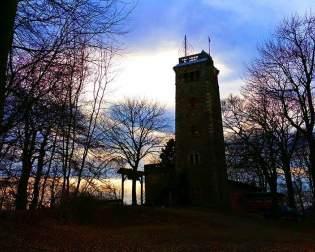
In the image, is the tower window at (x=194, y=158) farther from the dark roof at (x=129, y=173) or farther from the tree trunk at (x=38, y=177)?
the tree trunk at (x=38, y=177)

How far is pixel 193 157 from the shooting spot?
42531mm

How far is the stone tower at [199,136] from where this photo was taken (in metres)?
41.1

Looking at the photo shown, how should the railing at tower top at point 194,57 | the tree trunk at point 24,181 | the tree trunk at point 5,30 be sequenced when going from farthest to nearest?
1. the railing at tower top at point 194,57
2. the tree trunk at point 24,181
3. the tree trunk at point 5,30

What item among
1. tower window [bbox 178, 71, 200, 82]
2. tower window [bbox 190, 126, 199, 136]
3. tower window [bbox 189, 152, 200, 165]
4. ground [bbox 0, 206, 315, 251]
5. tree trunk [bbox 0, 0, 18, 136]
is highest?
tower window [bbox 178, 71, 200, 82]

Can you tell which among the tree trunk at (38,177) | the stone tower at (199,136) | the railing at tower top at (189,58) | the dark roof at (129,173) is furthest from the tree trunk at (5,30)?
the railing at tower top at (189,58)

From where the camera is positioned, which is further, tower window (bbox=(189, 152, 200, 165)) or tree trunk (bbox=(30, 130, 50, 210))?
tower window (bbox=(189, 152, 200, 165))

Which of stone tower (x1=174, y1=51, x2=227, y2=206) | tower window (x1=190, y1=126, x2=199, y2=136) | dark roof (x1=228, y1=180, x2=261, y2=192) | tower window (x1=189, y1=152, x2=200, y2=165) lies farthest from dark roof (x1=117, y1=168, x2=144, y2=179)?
dark roof (x1=228, y1=180, x2=261, y2=192)

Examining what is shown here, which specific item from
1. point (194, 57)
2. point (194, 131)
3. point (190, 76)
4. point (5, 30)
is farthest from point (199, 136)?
point (5, 30)

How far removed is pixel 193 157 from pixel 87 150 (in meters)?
24.8

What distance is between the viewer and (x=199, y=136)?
42625mm

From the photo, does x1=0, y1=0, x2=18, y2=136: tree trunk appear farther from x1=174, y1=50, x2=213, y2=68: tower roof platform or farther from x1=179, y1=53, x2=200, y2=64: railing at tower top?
x1=179, y1=53, x2=200, y2=64: railing at tower top

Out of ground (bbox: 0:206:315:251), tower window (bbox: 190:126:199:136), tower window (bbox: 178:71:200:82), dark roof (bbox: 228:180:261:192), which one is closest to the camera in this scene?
ground (bbox: 0:206:315:251)

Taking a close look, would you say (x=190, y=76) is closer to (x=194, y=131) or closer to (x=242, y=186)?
(x=194, y=131)

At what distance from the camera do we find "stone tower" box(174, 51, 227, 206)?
41.1 meters
